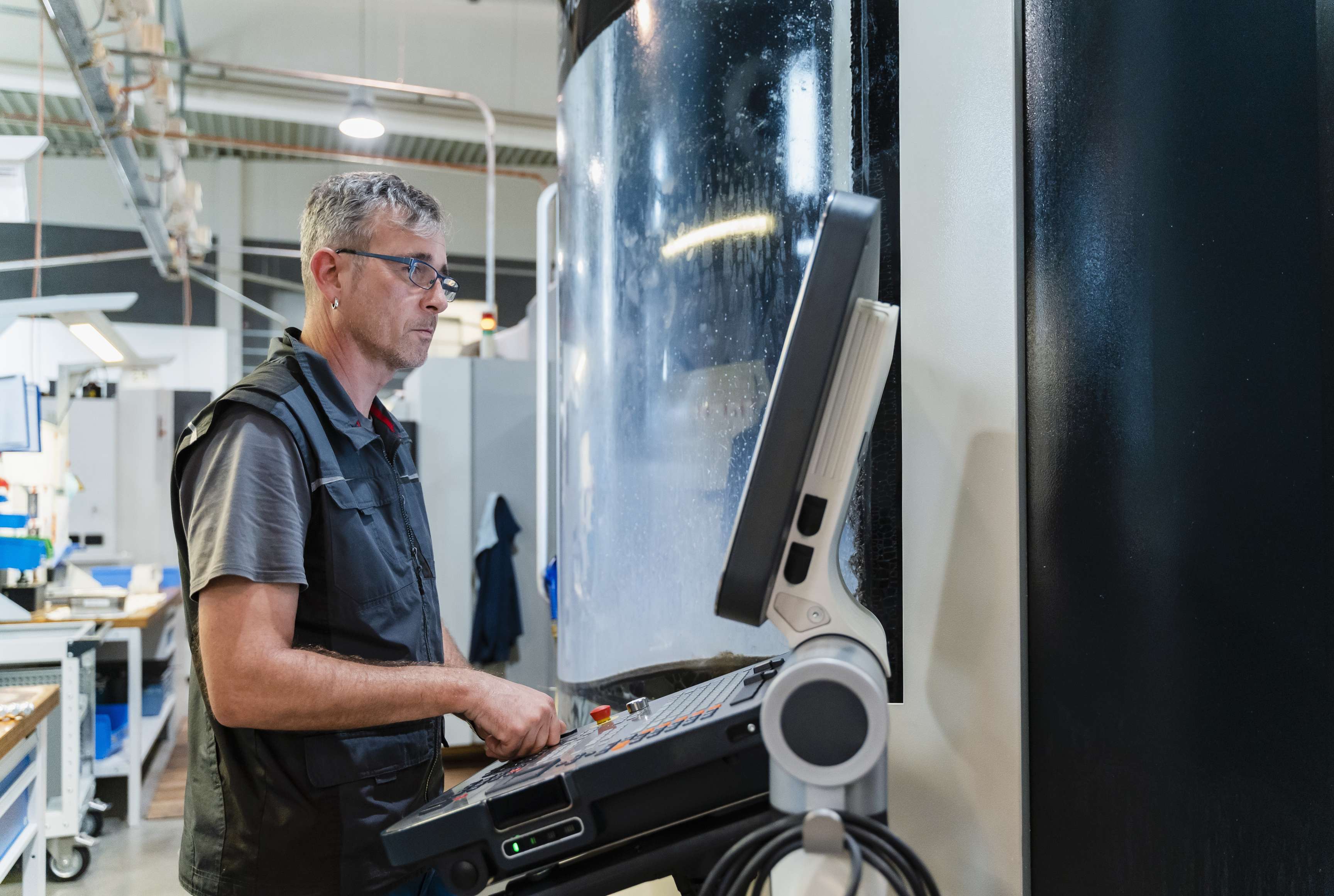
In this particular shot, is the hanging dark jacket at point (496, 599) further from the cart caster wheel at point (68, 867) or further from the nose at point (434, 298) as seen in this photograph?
the nose at point (434, 298)

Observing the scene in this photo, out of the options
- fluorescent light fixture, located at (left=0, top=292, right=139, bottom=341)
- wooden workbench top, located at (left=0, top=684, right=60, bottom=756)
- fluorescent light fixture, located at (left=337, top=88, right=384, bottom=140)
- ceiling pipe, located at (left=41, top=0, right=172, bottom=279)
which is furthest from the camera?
fluorescent light fixture, located at (left=337, top=88, right=384, bottom=140)

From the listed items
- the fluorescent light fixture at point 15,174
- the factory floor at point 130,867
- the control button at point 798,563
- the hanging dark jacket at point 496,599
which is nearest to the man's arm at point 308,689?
the control button at point 798,563

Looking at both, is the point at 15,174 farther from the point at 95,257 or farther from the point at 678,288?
the point at 95,257

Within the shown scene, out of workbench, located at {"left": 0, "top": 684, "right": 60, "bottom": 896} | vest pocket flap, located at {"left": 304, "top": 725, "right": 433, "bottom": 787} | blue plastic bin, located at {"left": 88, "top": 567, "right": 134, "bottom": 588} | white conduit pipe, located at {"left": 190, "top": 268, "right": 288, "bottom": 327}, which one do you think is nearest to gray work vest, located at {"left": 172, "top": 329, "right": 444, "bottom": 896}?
vest pocket flap, located at {"left": 304, "top": 725, "right": 433, "bottom": 787}

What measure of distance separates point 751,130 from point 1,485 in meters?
3.38

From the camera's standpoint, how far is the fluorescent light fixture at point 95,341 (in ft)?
12.3

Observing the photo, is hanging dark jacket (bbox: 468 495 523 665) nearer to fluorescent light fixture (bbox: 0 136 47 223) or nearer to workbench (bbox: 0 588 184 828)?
workbench (bbox: 0 588 184 828)

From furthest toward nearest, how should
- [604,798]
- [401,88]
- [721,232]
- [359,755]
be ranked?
[401,88] → [721,232] → [359,755] → [604,798]

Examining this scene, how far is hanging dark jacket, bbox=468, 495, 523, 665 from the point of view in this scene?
412 cm

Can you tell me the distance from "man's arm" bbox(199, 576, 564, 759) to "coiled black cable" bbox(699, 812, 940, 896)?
12.4 inches

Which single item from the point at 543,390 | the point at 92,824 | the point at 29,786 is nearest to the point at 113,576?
the point at 92,824

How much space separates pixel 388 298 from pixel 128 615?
9.71 feet

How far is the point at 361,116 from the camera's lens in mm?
4969

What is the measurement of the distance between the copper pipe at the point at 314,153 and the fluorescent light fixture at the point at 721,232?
17.4ft
